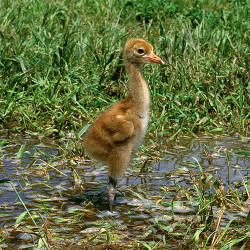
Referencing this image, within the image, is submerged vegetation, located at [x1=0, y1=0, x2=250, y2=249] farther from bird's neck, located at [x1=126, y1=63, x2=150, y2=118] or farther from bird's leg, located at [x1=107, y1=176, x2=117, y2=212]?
bird's neck, located at [x1=126, y1=63, x2=150, y2=118]

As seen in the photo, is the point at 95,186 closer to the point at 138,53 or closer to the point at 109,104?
the point at 138,53

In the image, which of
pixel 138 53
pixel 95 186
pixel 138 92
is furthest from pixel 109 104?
pixel 138 92

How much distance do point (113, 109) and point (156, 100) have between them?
2.21 meters

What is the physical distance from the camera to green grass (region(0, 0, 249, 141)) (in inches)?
282

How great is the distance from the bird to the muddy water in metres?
0.29

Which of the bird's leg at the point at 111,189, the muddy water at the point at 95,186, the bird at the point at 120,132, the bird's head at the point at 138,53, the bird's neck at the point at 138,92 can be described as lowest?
the muddy water at the point at 95,186

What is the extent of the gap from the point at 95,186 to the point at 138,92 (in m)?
1.01

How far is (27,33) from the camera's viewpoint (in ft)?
29.4

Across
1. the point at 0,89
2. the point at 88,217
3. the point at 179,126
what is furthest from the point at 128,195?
the point at 0,89

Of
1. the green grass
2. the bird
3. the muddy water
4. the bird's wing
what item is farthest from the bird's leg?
the green grass

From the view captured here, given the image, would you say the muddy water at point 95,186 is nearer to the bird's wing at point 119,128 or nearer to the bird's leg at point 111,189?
the bird's leg at point 111,189

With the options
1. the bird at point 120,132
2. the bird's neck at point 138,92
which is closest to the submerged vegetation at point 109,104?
the bird at point 120,132

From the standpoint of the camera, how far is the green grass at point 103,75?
7.17 metres

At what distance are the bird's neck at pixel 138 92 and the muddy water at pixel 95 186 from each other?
71cm
